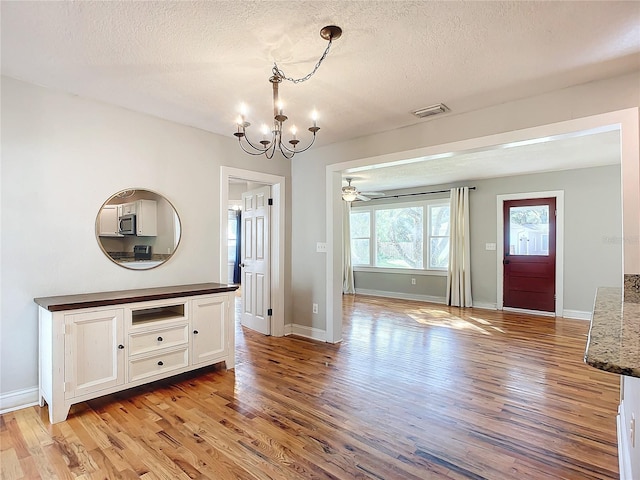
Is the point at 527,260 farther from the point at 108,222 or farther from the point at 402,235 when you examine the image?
the point at 108,222

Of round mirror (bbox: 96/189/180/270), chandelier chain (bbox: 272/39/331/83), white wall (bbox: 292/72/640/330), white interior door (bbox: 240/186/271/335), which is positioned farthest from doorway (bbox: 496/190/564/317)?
round mirror (bbox: 96/189/180/270)

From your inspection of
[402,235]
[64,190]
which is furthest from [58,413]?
[402,235]

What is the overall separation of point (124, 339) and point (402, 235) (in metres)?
6.11

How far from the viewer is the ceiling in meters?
1.82

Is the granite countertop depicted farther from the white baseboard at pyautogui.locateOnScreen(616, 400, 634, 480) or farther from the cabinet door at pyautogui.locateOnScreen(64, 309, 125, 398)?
the cabinet door at pyautogui.locateOnScreen(64, 309, 125, 398)

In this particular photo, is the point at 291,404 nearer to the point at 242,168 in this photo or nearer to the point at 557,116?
the point at 242,168

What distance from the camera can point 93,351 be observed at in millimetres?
2492

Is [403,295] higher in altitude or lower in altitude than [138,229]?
lower

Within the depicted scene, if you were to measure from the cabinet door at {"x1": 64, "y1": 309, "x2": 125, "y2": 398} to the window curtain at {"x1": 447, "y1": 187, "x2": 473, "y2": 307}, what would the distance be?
5.78 metres

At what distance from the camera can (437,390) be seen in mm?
2840

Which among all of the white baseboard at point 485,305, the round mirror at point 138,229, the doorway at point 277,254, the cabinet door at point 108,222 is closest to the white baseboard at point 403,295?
the white baseboard at point 485,305

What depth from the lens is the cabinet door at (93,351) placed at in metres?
2.38

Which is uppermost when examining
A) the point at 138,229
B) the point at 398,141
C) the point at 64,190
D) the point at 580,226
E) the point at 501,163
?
the point at 501,163

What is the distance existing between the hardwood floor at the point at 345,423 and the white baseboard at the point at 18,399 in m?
0.09
